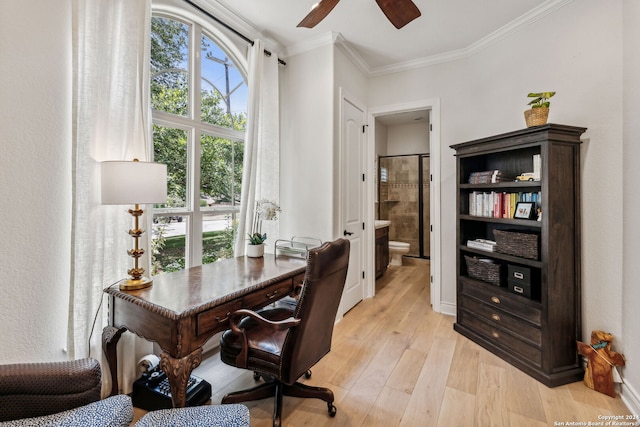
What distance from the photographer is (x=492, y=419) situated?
1634 mm

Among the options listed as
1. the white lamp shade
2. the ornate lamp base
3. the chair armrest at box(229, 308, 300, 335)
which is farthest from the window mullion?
the chair armrest at box(229, 308, 300, 335)

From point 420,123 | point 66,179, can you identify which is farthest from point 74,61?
point 420,123

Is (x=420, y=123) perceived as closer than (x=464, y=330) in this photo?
No

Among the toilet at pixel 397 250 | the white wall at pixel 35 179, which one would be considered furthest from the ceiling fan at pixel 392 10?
the toilet at pixel 397 250

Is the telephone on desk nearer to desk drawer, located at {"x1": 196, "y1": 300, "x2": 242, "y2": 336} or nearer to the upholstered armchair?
desk drawer, located at {"x1": 196, "y1": 300, "x2": 242, "y2": 336}

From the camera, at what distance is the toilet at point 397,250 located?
491cm

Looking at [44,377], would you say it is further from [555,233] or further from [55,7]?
[555,233]

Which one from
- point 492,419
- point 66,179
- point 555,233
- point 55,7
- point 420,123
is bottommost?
point 492,419

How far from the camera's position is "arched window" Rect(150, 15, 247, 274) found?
2068 millimetres

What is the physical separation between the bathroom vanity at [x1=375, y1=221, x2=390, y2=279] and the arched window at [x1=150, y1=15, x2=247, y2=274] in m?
2.11

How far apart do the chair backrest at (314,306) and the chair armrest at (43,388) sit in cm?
78

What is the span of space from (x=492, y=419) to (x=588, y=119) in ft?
7.21

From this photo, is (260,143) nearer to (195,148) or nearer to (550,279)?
(195,148)

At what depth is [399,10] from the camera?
1.79 m
